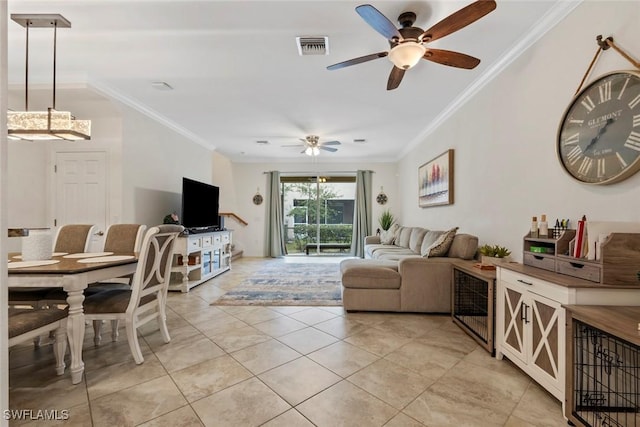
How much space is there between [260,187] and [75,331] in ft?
19.5

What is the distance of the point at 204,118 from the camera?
444 centimetres

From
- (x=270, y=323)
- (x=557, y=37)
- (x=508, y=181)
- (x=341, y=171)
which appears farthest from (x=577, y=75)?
(x=341, y=171)

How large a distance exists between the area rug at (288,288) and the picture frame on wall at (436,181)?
2.15m

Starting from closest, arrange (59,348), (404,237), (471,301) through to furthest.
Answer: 1. (59,348)
2. (471,301)
3. (404,237)

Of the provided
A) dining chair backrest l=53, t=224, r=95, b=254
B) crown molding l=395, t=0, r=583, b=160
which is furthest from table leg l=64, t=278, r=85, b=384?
crown molding l=395, t=0, r=583, b=160

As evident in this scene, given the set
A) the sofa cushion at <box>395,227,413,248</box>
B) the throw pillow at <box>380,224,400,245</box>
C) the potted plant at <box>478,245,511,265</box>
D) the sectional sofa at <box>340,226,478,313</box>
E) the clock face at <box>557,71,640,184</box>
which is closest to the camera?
the clock face at <box>557,71,640,184</box>

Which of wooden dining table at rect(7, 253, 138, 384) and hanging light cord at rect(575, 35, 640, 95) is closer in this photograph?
hanging light cord at rect(575, 35, 640, 95)

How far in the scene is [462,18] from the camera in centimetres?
175

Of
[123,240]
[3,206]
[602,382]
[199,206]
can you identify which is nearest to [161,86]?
[123,240]

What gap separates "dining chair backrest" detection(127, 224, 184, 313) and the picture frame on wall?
3.61 meters

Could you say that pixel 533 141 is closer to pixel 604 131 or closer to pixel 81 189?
pixel 604 131

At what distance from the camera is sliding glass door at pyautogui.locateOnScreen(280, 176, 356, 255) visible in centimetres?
770

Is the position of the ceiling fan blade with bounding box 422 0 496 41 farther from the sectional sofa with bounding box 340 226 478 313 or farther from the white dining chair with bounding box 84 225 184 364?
the white dining chair with bounding box 84 225 184 364

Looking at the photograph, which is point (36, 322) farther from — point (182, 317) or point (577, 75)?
point (577, 75)
